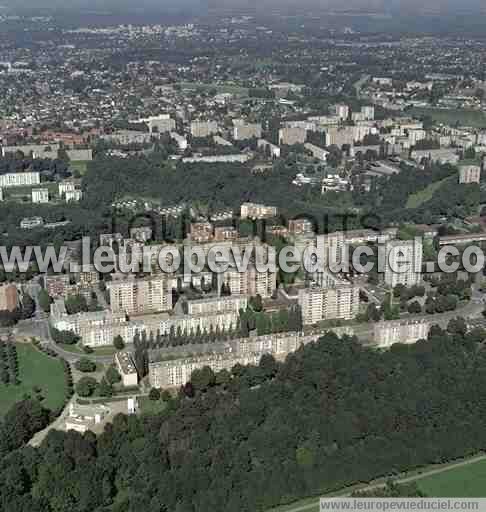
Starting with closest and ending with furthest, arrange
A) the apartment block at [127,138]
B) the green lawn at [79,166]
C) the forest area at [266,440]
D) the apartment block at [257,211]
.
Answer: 1. the forest area at [266,440]
2. the apartment block at [257,211]
3. the green lawn at [79,166]
4. the apartment block at [127,138]

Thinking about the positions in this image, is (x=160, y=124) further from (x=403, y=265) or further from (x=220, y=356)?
(x=220, y=356)

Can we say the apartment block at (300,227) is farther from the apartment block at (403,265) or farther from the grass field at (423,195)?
the grass field at (423,195)

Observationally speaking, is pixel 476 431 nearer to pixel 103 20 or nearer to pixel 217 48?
pixel 217 48

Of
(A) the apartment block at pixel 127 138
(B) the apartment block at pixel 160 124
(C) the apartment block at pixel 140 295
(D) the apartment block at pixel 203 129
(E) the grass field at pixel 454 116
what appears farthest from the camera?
(E) the grass field at pixel 454 116

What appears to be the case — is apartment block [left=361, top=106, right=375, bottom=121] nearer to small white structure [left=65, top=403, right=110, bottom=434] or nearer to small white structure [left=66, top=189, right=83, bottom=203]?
small white structure [left=66, top=189, right=83, bottom=203]

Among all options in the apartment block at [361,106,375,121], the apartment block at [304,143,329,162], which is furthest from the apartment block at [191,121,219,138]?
the apartment block at [361,106,375,121]

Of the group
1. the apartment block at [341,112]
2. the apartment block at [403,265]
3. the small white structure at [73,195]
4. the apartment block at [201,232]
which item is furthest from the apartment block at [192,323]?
the apartment block at [341,112]
